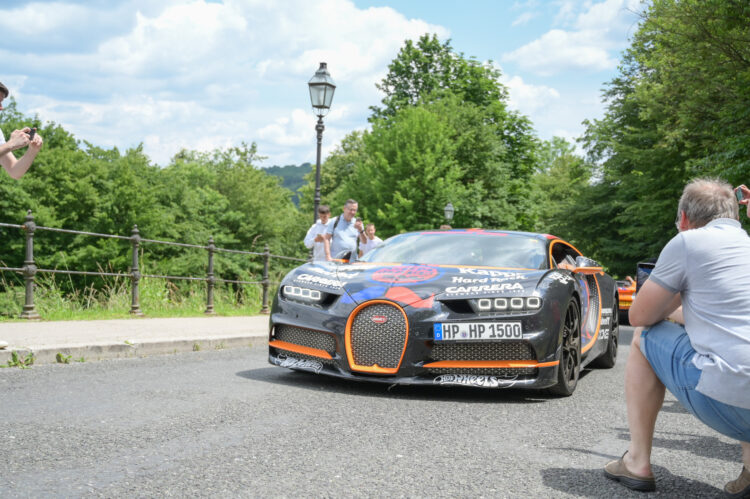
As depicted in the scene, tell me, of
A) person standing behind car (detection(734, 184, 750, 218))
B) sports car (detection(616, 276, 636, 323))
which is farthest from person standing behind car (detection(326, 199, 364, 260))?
person standing behind car (detection(734, 184, 750, 218))

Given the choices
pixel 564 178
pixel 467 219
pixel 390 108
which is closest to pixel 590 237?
pixel 467 219

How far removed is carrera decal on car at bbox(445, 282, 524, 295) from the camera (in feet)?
18.2

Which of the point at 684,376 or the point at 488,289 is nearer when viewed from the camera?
the point at 684,376

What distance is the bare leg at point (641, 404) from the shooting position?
323 centimetres

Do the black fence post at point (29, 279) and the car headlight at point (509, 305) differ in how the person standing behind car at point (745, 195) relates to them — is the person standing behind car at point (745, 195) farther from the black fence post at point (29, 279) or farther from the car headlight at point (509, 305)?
the black fence post at point (29, 279)

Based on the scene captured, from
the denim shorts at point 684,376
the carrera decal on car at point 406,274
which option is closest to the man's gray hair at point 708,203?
the denim shorts at point 684,376

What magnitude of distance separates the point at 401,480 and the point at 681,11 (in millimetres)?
17498

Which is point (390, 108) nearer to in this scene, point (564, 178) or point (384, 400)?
point (564, 178)

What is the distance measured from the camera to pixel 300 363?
19.4 feet

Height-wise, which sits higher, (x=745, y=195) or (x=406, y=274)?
(x=745, y=195)

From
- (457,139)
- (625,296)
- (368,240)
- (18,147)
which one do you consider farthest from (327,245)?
(457,139)

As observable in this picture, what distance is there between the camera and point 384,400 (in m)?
5.35

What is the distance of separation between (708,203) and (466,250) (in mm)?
3604

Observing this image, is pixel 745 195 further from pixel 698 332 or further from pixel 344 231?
pixel 344 231
